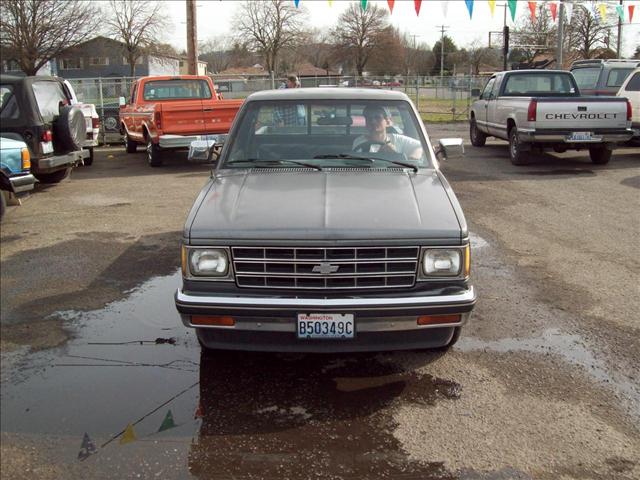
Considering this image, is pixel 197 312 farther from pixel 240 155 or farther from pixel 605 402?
pixel 605 402

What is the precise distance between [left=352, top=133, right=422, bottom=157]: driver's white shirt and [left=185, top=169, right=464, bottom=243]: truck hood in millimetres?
434

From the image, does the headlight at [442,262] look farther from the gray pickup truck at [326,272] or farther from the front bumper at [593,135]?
the front bumper at [593,135]

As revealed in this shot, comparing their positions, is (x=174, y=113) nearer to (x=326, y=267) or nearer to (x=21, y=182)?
(x=21, y=182)

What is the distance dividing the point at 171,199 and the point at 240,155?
5357 millimetres

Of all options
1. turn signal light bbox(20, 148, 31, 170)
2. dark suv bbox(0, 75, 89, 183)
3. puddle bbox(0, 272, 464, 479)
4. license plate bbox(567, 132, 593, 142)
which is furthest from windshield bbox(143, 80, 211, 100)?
puddle bbox(0, 272, 464, 479)

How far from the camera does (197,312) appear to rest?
3.60 m

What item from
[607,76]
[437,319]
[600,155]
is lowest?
[437,319]

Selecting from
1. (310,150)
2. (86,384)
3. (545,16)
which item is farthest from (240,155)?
(545,16)

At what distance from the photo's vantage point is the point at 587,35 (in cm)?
4603

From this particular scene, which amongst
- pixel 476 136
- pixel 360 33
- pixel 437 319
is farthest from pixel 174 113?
pixel 360 33

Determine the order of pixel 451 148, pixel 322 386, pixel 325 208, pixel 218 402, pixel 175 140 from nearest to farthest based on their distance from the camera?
1. pixel 218 402
2. pixel 325 208
3. pixel 322 386
4. pixel 451 148
5. pixel 175 140

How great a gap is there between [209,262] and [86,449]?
116cm

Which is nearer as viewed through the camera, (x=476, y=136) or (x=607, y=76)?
(x=476, y=136)

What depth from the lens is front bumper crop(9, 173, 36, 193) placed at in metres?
8.12
